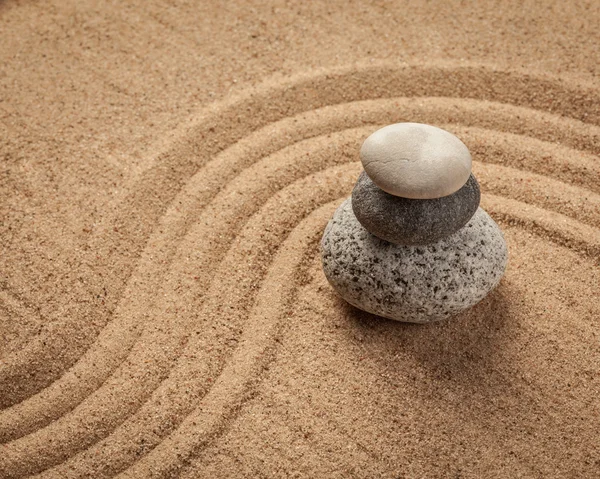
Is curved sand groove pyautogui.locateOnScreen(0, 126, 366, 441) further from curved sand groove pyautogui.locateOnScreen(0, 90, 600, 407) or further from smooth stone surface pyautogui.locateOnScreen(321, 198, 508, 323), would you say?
smooth stone surface pyautogui.locateOnScreen(321, 198, 508, 323)

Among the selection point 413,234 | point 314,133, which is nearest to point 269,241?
point 314,133

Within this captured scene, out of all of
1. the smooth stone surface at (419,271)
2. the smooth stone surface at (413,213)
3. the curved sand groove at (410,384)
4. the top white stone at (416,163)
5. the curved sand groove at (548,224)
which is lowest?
the curved sand groove at (410,384)

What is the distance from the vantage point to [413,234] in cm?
230

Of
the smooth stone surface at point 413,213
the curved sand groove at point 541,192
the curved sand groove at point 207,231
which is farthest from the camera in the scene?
the curved sand groove at point 541,192

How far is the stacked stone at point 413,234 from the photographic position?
2162 mm

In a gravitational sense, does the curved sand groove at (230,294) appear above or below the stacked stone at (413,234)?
below

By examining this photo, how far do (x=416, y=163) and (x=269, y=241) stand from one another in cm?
97

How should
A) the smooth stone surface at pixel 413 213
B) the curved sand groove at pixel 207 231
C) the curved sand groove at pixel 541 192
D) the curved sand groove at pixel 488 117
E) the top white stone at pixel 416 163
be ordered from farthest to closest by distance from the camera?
the curved sand groove at pixel 488 117 < the curved sand groove at pixel 541 192 < the curved sand groove at pixel 207 231 < the smooth stone surface at pixel 413 213 < the top white stone at pixel 416 163

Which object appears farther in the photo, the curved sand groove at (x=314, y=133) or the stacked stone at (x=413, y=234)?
the curved sand groove at (x=314, y=133)

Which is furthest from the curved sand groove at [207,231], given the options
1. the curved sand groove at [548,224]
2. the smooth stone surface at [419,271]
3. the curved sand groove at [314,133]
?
the curved sand groove at [548,224]

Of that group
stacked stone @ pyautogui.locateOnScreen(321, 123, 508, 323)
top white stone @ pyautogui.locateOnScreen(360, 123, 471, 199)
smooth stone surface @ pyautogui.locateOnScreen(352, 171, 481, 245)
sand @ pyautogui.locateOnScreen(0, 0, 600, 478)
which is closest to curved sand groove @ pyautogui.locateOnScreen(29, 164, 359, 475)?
sand @ pyautogui.locateOnScreen(0, 0, 600, 478)

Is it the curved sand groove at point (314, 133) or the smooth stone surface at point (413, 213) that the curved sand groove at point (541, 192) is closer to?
the curved sand groove at point (314, 133)

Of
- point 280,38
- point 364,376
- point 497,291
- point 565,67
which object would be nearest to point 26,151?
point 280,38

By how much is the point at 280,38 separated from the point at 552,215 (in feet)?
6.05
